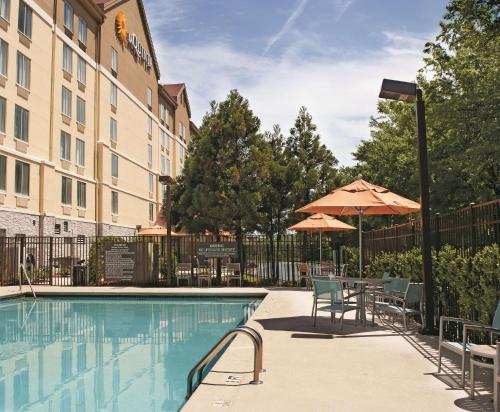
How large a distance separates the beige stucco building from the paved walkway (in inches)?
739

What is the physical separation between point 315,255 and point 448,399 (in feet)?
62.2

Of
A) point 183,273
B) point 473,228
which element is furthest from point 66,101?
point 473,228

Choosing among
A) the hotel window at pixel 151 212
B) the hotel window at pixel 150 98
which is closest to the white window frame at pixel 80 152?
the hotel window at pixel 151 212

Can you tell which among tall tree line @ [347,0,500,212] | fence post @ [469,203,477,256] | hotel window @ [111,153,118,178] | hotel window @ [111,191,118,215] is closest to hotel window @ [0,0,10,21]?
hotel window @ [111,153,118,178]

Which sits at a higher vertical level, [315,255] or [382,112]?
[382,112]

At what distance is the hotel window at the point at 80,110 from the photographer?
30.2 meters

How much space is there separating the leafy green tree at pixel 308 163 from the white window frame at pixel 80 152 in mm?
13701

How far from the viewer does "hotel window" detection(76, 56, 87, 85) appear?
30312 mm

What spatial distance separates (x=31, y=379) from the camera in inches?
287

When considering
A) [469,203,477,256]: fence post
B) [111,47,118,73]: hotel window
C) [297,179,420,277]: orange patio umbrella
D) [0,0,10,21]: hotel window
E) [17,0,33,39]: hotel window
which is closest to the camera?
[469,203,477,256]: fence post

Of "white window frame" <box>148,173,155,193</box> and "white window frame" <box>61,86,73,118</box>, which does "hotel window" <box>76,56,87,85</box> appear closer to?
"white window frame" <box>61,86,73,118</box>

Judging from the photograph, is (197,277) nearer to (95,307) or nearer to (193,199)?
(193,199)

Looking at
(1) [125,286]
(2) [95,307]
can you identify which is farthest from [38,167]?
(2) [95,307]

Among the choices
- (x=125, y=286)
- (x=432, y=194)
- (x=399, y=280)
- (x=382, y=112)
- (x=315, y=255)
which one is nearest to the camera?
(x=399, y=280)
